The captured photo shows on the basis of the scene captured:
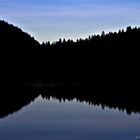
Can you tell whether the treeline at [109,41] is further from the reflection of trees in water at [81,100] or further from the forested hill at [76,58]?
the reflection of trees in water at [81,100]

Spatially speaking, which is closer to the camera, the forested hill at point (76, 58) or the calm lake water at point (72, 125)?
the calm lake water at point (72, 125)

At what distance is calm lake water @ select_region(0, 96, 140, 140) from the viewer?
2356cm

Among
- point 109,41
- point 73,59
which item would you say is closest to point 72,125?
point 109,41

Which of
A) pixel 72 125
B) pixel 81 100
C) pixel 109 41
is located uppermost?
pixel 109 41

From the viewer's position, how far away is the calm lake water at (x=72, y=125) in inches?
928

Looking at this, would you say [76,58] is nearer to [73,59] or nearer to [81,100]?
[73,59]

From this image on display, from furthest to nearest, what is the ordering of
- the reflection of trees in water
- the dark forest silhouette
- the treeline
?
the treeline, the dark forest silhouette, the reflection of trees in water

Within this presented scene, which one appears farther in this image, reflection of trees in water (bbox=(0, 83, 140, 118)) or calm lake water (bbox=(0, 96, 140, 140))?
reflection of trees in water (bbox=(0, 83, 140, 118))

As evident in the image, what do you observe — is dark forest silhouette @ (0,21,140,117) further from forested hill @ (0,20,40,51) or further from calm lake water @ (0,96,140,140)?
calm lake water @ (0,96,140,140)

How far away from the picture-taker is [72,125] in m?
28.0

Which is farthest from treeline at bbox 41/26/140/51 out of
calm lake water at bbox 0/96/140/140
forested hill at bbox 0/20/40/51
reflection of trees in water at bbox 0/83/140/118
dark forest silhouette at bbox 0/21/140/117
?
calm lake water at bbox 0/96/140/140

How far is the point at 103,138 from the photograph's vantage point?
22.7 m

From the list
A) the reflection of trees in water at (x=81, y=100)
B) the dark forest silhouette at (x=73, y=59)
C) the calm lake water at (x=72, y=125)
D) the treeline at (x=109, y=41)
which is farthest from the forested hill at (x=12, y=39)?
the calm lake water at (x=72, y=125)

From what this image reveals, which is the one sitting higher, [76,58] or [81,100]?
[76,58]
